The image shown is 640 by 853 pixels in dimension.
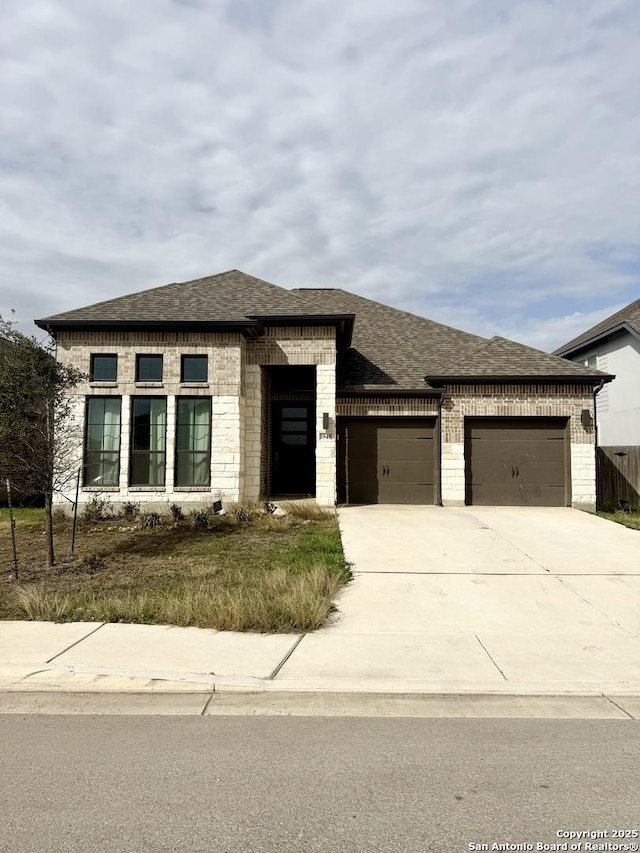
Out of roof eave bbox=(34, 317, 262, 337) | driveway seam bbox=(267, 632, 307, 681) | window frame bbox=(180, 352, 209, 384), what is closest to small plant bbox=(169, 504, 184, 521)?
window frame bbox=(180, 352, 209, 384)

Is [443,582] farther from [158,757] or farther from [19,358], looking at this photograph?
[19,358]

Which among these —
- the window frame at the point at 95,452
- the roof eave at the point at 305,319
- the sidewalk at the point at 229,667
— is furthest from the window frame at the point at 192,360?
the sidewalk at the point at 229,667

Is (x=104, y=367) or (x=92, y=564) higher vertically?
(x=104, y=367)

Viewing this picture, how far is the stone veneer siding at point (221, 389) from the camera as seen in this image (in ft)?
50.1

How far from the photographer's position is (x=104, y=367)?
15.8m

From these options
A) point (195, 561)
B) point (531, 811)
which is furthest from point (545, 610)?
point (195, 561)

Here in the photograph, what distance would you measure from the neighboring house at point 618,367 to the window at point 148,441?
1672cm

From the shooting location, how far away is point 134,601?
23.4 ft

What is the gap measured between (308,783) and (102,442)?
13413mm

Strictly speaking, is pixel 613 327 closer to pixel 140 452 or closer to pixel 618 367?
pixel 618 367

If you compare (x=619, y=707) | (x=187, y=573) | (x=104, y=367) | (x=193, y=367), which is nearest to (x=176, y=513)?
(x=193, y=367)

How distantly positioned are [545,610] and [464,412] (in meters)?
9.66

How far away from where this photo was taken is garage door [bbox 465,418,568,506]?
643 inches

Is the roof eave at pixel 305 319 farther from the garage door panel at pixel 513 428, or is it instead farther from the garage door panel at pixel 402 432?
the garage door panel at pixel 513 428
